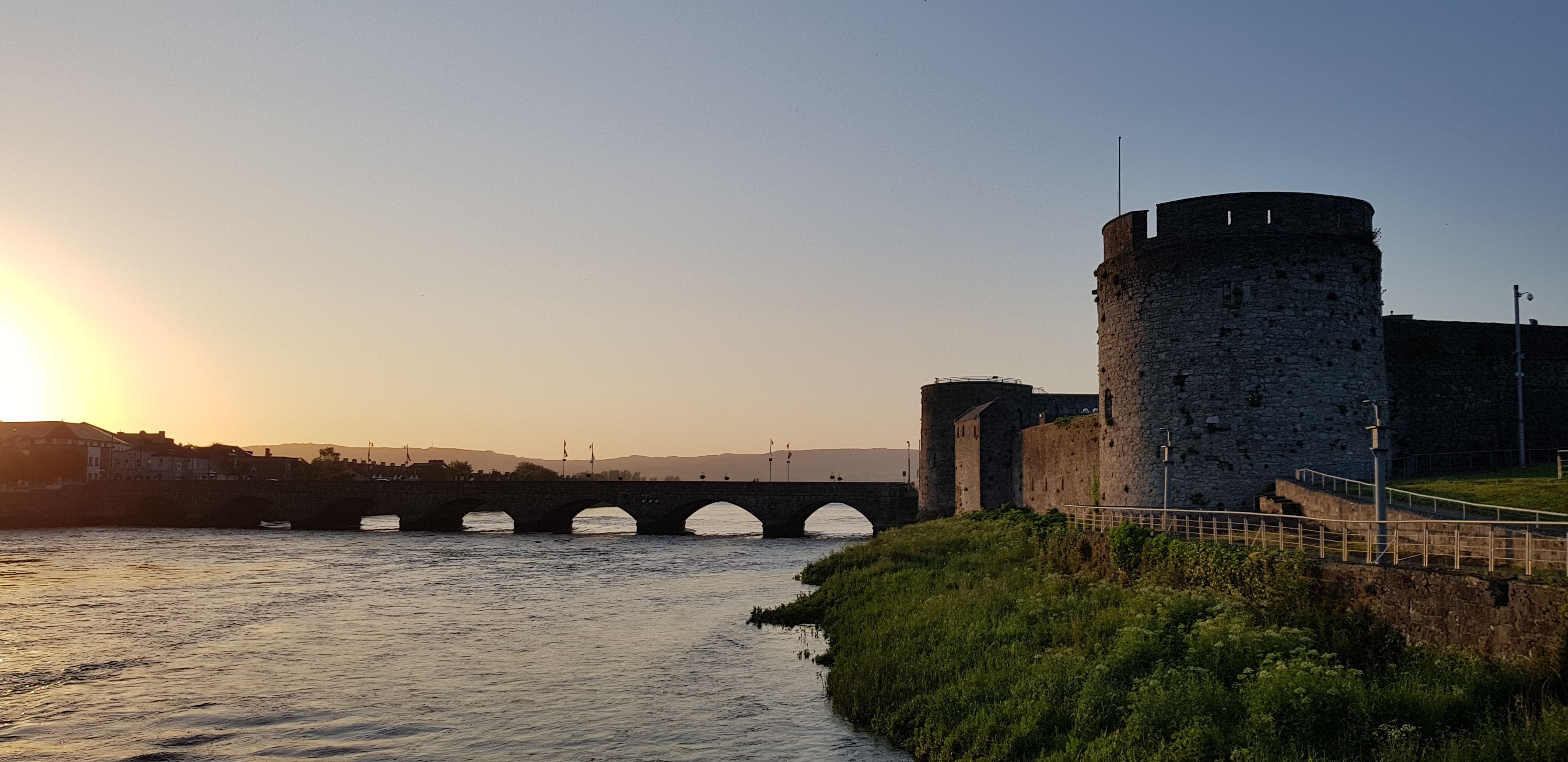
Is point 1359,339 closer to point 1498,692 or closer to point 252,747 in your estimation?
point 1498,692

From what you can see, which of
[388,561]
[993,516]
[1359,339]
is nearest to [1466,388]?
[1359,339]

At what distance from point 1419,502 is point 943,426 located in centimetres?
4767

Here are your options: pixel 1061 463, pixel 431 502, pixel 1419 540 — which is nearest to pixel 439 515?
pixel 431 502

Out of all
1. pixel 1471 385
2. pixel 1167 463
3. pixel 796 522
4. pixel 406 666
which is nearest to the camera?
pixel 406 666

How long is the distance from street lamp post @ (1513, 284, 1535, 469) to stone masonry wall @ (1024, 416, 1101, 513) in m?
12.4

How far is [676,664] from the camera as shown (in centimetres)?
2381

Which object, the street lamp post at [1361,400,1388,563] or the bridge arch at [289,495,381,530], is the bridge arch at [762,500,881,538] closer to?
the bridge arch at [289,495,381,530]

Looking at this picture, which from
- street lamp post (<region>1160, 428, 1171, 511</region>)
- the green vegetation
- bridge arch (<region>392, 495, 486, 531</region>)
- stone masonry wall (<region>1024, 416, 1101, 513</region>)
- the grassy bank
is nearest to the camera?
the grassy bank

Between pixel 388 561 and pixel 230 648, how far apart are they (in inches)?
1160

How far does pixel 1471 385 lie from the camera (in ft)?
104

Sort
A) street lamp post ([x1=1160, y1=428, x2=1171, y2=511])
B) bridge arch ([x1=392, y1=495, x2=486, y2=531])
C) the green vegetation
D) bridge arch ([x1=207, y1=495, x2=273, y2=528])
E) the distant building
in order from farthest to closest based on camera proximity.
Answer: the distant building < bridge arch ([x1=207, y1=495, x2=273, y2=528]) < bridge arch ([x1=392, y1=495, x2=486, y2=531]) < street lamp post ([x1=1160, y1=428, x2=1171, y2=511]) < the green vegetation

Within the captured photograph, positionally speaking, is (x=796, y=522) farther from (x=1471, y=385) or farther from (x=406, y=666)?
(x=406, y=666)

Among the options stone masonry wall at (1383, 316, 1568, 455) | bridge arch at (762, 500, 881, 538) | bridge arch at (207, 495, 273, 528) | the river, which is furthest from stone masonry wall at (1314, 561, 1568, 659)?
bridge arch at (207, 495, 273, 528)

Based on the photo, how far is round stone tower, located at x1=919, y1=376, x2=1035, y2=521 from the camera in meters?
68.8
